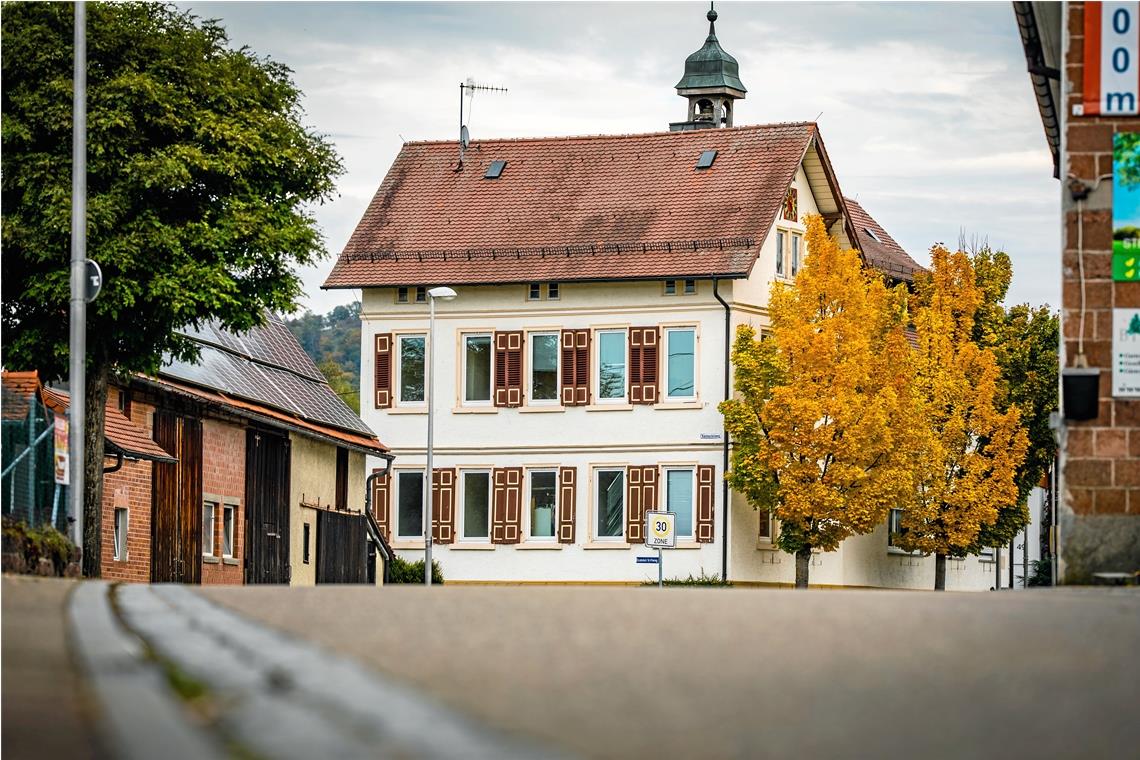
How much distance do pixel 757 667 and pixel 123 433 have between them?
35199mm

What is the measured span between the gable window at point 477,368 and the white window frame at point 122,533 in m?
23.0

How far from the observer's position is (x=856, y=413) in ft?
199

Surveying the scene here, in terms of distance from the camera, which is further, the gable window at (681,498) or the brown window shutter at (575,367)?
the brown window shutter at (575,367)

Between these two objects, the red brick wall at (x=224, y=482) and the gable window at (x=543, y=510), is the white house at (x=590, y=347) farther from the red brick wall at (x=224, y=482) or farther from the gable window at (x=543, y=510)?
the red brick wall at (x=224, y=482)

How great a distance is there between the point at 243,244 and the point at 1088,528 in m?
16.9

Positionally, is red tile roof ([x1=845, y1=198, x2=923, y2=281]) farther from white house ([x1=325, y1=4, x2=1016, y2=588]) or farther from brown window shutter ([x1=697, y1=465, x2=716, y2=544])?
brown window shutter ([x1=697, y1=465, x2=716, y2=544])

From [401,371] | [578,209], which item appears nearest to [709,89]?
[578,209]

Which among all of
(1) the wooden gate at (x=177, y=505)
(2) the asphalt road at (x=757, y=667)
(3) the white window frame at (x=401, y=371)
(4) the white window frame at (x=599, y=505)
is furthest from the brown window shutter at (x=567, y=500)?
(2) the asphalt road at (x=757, y=667)

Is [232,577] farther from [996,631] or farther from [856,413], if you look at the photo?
[996,631]

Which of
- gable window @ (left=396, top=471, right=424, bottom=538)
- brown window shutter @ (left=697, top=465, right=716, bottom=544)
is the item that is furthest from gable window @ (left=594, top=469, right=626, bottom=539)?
gable window @ (left=396, top=471, right=424, bottom=538)

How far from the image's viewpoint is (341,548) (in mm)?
61594

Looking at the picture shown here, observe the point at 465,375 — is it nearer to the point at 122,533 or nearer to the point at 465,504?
the point at 465,504

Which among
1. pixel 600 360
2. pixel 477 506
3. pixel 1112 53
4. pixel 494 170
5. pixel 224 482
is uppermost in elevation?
pixel 494 170

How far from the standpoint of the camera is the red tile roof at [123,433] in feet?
137
